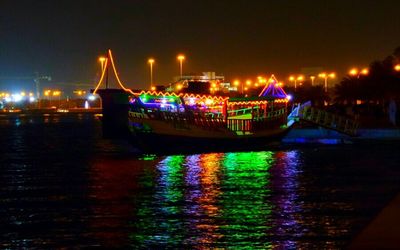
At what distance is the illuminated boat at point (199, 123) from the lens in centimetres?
3738

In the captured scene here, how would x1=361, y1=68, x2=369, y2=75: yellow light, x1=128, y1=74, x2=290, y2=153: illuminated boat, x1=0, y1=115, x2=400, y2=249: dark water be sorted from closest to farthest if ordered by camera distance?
x1=0, y1=115, x2=400, y2=249: dark water → x1=128, y1=74, x2=290, y2=153: illuminated boat → x1=361, y1=68, x2=369, y2=75: yellow light

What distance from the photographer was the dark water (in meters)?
13.3

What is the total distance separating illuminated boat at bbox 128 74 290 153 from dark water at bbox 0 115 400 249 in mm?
3793

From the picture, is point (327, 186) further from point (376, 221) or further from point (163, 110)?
point (163, 110)

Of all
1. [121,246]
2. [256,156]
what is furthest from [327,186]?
[256,156]

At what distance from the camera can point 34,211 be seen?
16.9m

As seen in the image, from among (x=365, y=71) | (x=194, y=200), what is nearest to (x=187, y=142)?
(x=194, y=200)

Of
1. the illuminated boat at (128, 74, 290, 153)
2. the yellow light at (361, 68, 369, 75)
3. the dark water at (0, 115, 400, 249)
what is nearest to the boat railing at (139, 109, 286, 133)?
the illuminated boat at (128, 74, 290, 153)

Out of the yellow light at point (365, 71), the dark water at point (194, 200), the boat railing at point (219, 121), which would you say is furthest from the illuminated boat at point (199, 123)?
the yellow light at point (365, 71)

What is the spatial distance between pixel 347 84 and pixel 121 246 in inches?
3930

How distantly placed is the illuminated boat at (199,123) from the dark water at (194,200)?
3.79 meters

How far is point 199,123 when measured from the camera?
39.0 metres

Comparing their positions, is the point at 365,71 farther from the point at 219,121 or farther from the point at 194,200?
the point at 194,200

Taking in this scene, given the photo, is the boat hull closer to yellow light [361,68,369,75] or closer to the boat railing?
the boat railing
